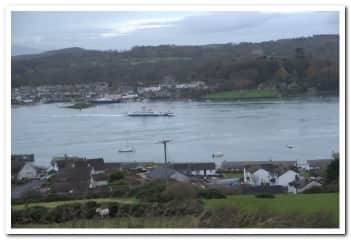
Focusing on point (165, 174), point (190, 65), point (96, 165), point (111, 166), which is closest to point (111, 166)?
point (111, 166)

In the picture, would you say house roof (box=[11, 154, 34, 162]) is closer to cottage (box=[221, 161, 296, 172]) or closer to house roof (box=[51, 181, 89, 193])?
house roof (box=[51, 181, 89, 193])

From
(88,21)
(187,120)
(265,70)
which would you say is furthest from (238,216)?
(88,21)

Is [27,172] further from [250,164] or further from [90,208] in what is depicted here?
[250,164]

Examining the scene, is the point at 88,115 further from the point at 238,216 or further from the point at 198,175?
the point at 238,216

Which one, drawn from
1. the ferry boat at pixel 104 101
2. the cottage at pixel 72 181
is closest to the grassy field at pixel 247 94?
the ferry boat at pixel 104 101
